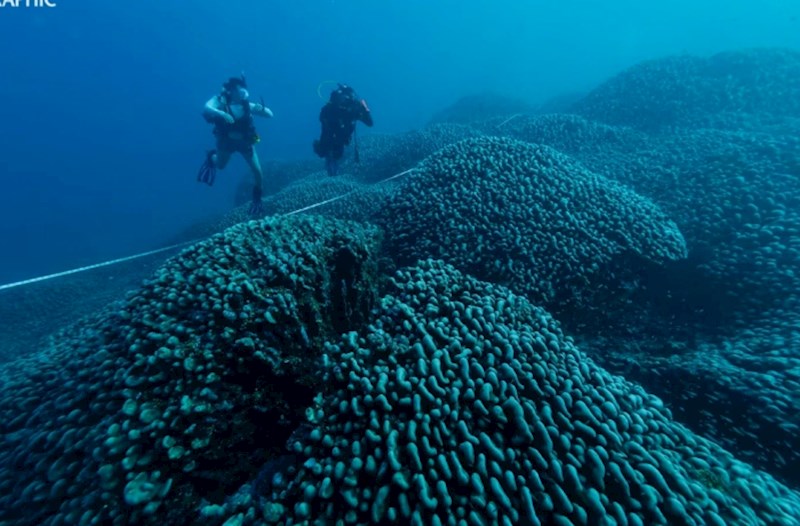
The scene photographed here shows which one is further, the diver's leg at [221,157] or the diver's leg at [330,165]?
the diver's leg at [330,165]

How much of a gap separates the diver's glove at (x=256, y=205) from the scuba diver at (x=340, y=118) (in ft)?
7.26

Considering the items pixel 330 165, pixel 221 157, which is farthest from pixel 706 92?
pixel 221 157

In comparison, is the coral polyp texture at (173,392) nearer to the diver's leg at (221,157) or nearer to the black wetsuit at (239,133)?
the black wetsuit at (239,133)

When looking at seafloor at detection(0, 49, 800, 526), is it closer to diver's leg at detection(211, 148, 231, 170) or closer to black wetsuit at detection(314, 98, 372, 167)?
black wetsuit at detection(314, 98, 372, 167)

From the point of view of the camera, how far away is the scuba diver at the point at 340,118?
987 cm

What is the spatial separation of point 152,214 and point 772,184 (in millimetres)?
58848

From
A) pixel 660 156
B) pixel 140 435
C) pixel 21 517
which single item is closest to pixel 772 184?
pixel 660 156

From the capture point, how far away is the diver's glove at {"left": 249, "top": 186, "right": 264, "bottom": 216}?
370 inches

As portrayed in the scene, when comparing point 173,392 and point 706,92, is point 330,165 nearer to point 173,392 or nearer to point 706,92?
point 173,392

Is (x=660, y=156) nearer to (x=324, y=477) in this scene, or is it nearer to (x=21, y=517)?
(x=324, y=477)

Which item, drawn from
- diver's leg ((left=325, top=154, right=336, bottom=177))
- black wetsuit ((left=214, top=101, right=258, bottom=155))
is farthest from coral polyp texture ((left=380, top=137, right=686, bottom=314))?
black wetsuit ((left=214, top=101, right=258, bottom=155))

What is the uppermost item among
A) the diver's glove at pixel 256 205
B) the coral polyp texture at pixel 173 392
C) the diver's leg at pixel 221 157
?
the diver's leg at pixel 221 157

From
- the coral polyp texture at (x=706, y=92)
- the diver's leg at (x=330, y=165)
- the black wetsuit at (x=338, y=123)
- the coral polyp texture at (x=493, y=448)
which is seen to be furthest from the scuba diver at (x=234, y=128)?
the coral polyp texture at (x=706, y=92)

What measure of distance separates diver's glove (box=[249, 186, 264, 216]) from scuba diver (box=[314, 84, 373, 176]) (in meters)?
2.21
